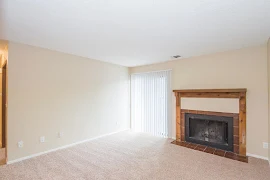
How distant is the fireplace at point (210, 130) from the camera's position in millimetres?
3268

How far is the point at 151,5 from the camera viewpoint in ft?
5.34

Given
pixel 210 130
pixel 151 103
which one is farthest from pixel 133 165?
pixel 151 103

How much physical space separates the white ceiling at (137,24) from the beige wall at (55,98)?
0.43 metres

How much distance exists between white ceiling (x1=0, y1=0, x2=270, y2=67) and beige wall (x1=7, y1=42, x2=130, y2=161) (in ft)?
1.40

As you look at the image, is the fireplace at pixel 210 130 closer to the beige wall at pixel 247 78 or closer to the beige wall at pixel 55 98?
the beige wall at pixel 247 78

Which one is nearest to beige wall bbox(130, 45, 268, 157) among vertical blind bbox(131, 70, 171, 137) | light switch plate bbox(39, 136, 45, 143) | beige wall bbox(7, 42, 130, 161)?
vertical blind bbox(131, 70, 171, 137)

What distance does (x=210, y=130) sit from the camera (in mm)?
3605

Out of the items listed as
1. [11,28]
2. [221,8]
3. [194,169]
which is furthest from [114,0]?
[194,169]

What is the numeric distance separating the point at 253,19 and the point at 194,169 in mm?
2377

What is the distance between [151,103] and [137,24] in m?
2.98

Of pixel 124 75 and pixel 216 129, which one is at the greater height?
pixel 124 75

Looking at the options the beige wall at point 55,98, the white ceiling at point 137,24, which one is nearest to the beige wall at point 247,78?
the white ceiling at point 137,24

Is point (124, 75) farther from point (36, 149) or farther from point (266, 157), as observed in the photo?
point (266, 157)

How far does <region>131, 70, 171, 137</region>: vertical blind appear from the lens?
4.33m
